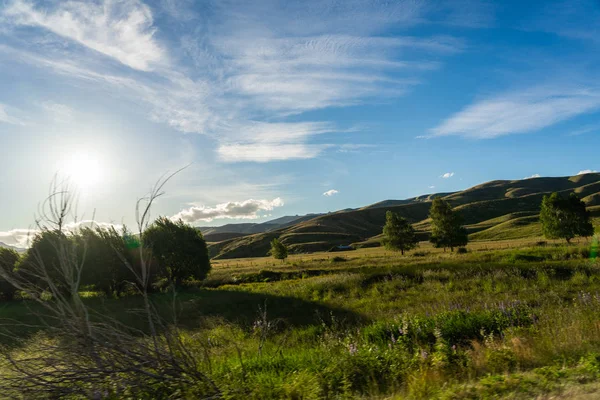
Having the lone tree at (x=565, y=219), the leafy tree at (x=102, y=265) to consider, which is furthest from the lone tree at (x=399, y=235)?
the leafy tree at (x=102, y=265)

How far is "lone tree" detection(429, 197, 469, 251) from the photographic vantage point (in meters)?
57.9

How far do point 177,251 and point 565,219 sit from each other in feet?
184

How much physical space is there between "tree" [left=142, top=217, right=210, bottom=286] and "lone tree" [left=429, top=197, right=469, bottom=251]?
124 ft

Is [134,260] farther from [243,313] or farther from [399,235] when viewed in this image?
[399,235]

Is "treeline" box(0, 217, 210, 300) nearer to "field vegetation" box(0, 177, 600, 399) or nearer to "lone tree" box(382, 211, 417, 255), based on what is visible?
"field vegetation" box(0, 177, 600, 399)

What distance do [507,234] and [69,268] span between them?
10999cm

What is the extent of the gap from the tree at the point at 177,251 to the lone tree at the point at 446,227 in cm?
3781

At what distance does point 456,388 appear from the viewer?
4438mm

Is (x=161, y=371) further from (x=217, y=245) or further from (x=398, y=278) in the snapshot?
(x=217, y=245)

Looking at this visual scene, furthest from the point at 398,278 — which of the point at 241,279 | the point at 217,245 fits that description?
the point at 217,245

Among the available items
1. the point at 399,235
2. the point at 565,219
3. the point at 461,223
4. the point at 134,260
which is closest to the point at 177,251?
the point at 134,260

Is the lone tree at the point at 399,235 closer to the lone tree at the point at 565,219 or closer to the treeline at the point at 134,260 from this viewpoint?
the lone tree at the point at 565,219

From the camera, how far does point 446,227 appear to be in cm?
5834

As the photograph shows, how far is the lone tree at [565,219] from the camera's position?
53281mm
